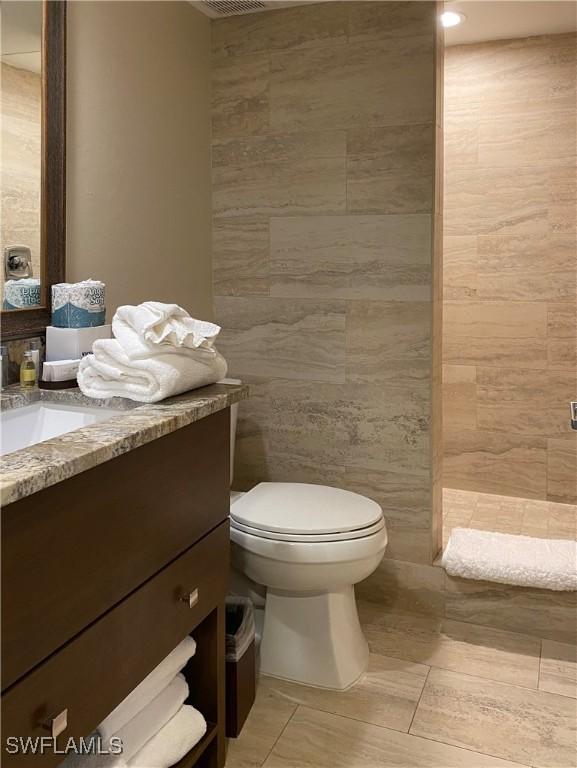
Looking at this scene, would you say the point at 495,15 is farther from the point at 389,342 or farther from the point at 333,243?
the point at 389,342

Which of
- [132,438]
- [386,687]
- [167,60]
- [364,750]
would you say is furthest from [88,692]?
[167,60]

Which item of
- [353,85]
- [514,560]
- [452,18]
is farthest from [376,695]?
[452,18]

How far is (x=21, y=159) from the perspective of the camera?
171 cm

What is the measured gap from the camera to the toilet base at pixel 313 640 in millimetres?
2051

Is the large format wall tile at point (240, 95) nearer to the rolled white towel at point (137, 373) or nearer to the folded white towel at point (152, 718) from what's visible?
the rolled white towel at point (137, 373)

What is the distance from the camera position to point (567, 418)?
3203mm

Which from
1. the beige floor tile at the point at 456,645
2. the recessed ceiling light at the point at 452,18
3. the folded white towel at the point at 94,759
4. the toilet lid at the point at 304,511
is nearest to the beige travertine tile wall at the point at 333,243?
the beige floor tile at the point at 456,645

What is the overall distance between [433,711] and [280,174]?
1.87 metres

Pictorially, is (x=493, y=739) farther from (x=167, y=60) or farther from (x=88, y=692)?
(x=167, y=60)

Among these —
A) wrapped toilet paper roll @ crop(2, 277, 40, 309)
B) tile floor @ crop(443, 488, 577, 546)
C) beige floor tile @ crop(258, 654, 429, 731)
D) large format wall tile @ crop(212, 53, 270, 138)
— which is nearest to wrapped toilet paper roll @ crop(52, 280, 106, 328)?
wrapped toilet paper roll @ crop(2, 277, 40, 309)

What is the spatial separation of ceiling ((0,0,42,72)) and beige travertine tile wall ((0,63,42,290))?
2 centimetres

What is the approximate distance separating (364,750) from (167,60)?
2.21 m

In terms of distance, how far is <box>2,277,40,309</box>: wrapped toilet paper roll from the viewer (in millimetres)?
1690

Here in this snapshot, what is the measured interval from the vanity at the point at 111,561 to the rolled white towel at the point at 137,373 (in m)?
0.03
